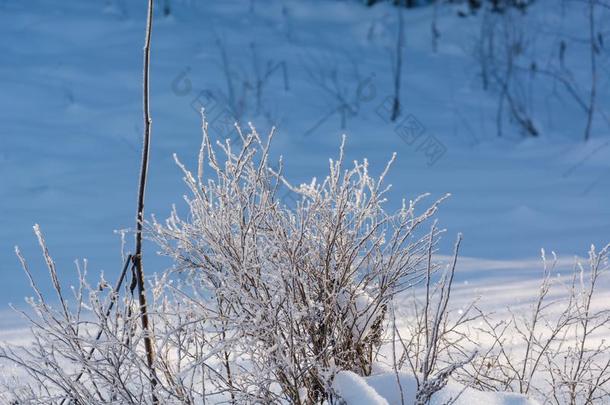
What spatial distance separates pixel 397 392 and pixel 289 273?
0.32 meters

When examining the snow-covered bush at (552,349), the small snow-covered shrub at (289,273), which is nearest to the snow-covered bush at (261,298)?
the small snow-covered shrub at (289,273)

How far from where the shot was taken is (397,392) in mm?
1872

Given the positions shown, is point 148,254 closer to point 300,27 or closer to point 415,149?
point 415,149

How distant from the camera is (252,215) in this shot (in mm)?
1903

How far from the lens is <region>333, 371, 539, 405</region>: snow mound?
1793 millimetres

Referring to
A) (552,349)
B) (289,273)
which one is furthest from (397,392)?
(552,349)

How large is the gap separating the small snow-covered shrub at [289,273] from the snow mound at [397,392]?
0.04 meters

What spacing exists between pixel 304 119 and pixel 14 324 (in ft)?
16.2

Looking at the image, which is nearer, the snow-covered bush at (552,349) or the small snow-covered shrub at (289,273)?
the small snow-covered shrub at (289,273)

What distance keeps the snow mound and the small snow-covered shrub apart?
4 cm

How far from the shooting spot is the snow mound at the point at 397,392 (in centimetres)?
179

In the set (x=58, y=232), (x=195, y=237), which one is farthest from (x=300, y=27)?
(x=195, y=237)

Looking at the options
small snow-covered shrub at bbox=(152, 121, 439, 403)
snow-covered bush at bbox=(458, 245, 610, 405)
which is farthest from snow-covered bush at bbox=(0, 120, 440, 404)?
snow-covered bush at bbox=(458, 245, 610, 405)

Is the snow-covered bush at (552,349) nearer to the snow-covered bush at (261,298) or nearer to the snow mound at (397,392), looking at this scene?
the snow mound at (397,392)
